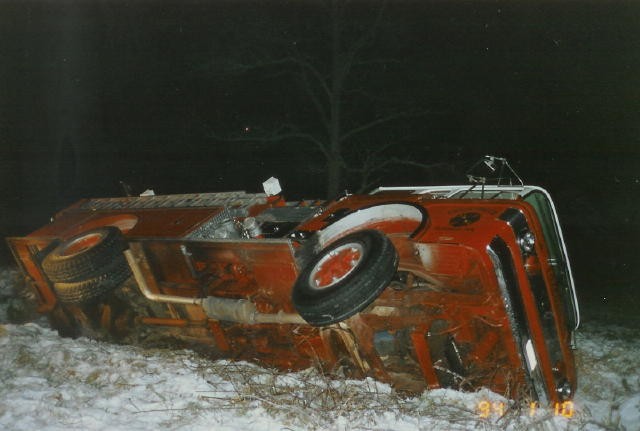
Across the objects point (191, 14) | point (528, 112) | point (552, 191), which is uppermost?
point (191, 14)

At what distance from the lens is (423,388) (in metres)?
3.69

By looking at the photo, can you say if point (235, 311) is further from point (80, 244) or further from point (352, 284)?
point (80, 244)

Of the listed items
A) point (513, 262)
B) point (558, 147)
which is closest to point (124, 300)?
point (513, 262)

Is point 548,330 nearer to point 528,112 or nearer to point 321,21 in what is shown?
point 321,21

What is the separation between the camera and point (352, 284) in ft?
10.5

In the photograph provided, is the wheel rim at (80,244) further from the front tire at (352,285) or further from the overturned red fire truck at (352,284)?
the front tire at (352,285)

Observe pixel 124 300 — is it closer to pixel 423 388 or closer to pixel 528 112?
pixel 423 388

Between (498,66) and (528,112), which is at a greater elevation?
(498,66)

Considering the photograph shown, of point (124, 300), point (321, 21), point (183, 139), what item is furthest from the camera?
point (183, 139)

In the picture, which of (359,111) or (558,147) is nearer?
(359,111)

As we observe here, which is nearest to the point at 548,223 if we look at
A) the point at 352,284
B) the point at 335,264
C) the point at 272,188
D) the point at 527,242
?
the point at 527,242

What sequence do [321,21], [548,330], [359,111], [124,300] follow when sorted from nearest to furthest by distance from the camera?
[548,330] → [124,300] → [321,21] → [359,111]

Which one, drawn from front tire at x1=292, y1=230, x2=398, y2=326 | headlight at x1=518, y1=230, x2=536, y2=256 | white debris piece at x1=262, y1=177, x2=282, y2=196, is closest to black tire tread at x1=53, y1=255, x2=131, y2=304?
white debris piece at x1=262, y1=177, x2=282, y2=196

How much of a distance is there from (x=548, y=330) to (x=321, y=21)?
36.8 ft
